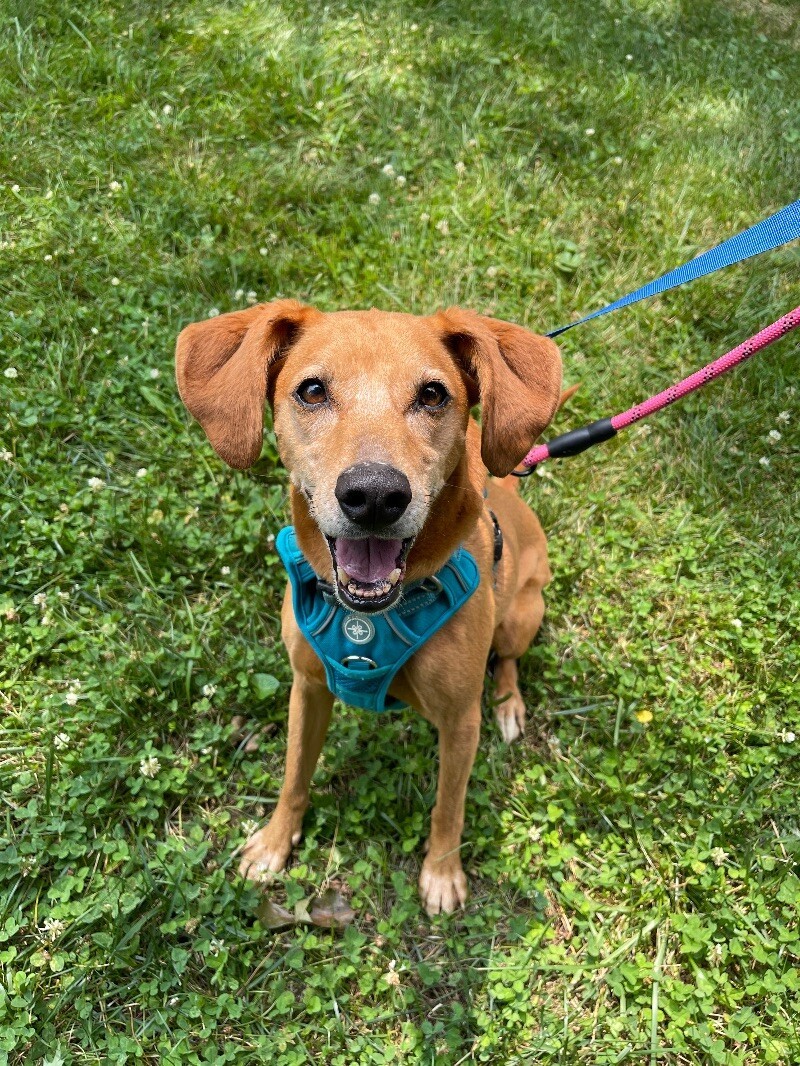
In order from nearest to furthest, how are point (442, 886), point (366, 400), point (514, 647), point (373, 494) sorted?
point (373, 494) → point (366, 400) → point (442, 886) → point (514, 647)

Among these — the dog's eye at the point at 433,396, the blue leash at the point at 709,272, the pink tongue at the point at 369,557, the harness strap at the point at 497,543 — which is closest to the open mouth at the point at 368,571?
the pink tongue at the point at 369,557

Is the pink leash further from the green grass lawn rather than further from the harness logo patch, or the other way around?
the green grass lawn

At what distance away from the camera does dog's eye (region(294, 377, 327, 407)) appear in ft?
8.31

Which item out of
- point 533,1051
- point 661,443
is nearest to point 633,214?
point 661,443

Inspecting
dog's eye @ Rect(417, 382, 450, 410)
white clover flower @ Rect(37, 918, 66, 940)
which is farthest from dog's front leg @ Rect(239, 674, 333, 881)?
dog's eye @ Rect(417, 382, 450, 410)

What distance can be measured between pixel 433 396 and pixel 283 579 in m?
1.92

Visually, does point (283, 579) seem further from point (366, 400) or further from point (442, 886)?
point (366, 400)

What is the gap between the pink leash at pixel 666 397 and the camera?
2.83 metres

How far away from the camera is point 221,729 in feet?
12.1

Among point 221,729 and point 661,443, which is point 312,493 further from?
point 661,443

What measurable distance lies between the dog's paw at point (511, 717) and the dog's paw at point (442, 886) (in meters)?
0.72

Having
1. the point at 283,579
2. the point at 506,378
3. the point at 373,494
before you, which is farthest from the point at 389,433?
the point at 283,579

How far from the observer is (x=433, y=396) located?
2588 mm

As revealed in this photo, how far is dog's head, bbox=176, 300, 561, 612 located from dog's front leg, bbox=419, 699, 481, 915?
Result: 2.75ft
